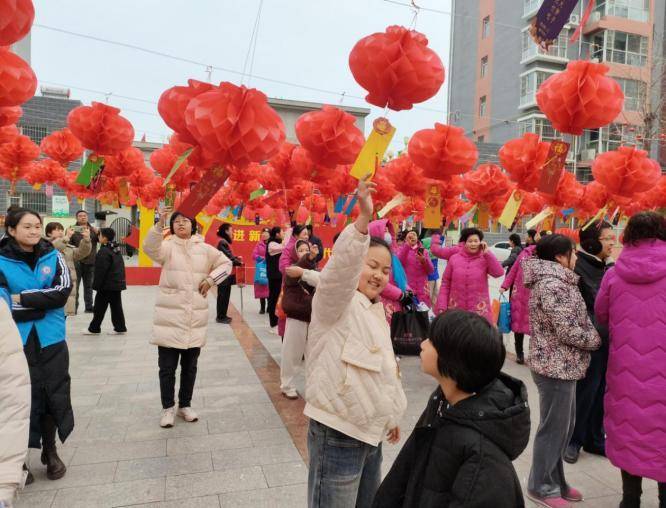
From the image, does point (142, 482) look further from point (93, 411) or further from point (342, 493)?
point (342, 493)

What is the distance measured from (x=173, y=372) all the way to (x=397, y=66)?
10.0ft

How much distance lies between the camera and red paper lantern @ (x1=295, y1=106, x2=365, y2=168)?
392cm

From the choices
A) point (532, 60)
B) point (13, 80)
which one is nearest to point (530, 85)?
point (532, 60)

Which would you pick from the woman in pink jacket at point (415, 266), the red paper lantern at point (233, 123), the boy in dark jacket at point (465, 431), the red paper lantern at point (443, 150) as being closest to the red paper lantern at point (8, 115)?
the red paper lantern at point (233, 123)

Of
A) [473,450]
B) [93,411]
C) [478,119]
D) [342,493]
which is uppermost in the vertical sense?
[478,119]

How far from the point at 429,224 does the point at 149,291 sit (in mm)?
10181

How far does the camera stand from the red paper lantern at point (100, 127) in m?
3.96

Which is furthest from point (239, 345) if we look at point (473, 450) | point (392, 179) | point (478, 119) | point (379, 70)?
point (478, 119)

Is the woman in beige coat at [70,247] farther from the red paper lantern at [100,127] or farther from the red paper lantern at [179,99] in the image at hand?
the red paper lantern at [179,99]

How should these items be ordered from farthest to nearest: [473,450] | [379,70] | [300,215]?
[300,215] < [379,70] < [473,450]

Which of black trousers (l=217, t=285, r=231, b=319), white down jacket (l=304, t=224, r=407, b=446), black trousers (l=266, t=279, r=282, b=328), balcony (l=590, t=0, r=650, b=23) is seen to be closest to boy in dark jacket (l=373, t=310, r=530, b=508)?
white down jacket (l=304, t=224, r=407, b=446)

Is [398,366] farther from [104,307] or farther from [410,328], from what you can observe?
[104,307]

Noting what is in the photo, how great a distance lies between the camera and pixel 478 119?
3066 centimetres

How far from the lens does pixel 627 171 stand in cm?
554
